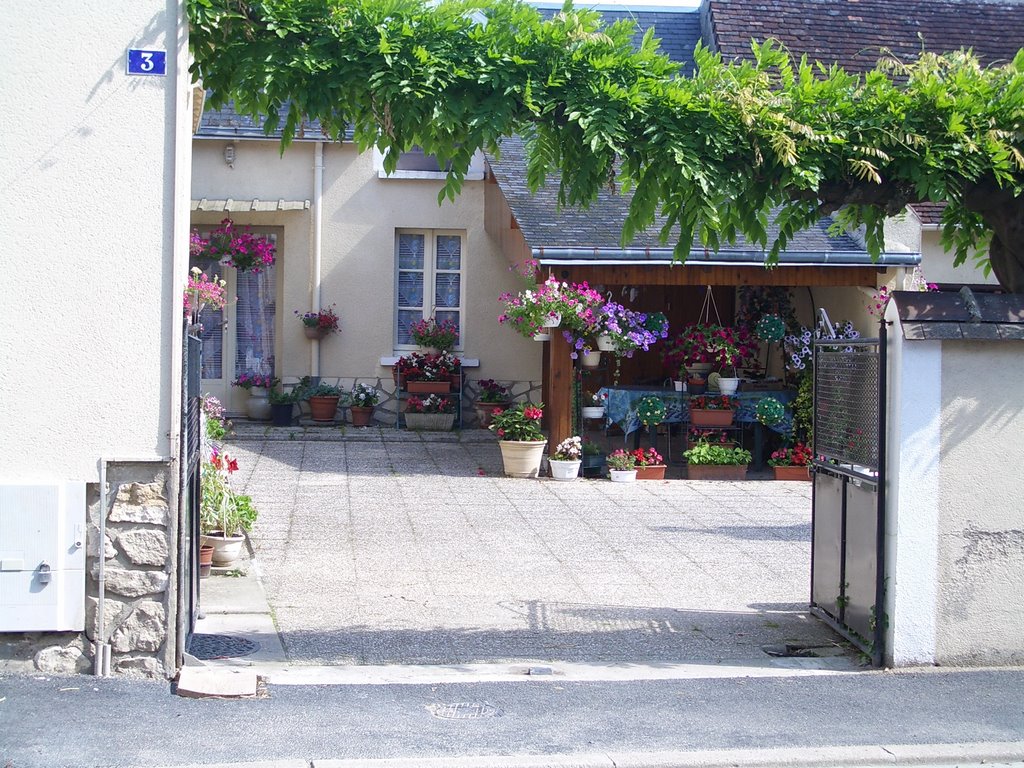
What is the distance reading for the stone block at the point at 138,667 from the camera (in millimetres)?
5461

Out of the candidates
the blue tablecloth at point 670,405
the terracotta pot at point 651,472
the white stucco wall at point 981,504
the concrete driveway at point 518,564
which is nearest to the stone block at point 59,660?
the concrete driveway at point 518,564

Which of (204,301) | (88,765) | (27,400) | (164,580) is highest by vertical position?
(204,301)

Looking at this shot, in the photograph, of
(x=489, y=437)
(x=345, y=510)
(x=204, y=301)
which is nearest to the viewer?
(x=204, y=301)

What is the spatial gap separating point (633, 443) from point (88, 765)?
33.8ft

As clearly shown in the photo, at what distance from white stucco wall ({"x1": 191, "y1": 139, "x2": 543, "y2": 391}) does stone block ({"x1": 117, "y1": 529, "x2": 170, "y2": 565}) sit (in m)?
11.1

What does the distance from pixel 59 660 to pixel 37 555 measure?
1.77 feet

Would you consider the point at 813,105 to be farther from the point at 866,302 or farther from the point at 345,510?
the point at 866,302

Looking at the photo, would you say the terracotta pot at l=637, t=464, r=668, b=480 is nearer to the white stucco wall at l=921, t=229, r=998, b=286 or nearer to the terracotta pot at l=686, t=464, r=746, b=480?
the terracotta pot at l=686, t=464, r=746, b=480

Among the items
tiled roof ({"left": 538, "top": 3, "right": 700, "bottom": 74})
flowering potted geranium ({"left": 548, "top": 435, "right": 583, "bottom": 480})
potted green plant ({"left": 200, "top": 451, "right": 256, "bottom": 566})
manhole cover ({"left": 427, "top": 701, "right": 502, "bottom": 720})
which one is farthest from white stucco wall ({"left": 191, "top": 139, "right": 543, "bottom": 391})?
manhole cover ({"left": 427, "top": 701, "right": 502, "bottom": 720})

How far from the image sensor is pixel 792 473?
13094mm

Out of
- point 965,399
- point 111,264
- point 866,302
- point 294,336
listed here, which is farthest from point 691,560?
point 294,336

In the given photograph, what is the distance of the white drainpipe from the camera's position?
1625cm

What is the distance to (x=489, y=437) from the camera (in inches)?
615

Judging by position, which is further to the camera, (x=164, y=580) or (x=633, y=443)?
(x=633, y=443)
